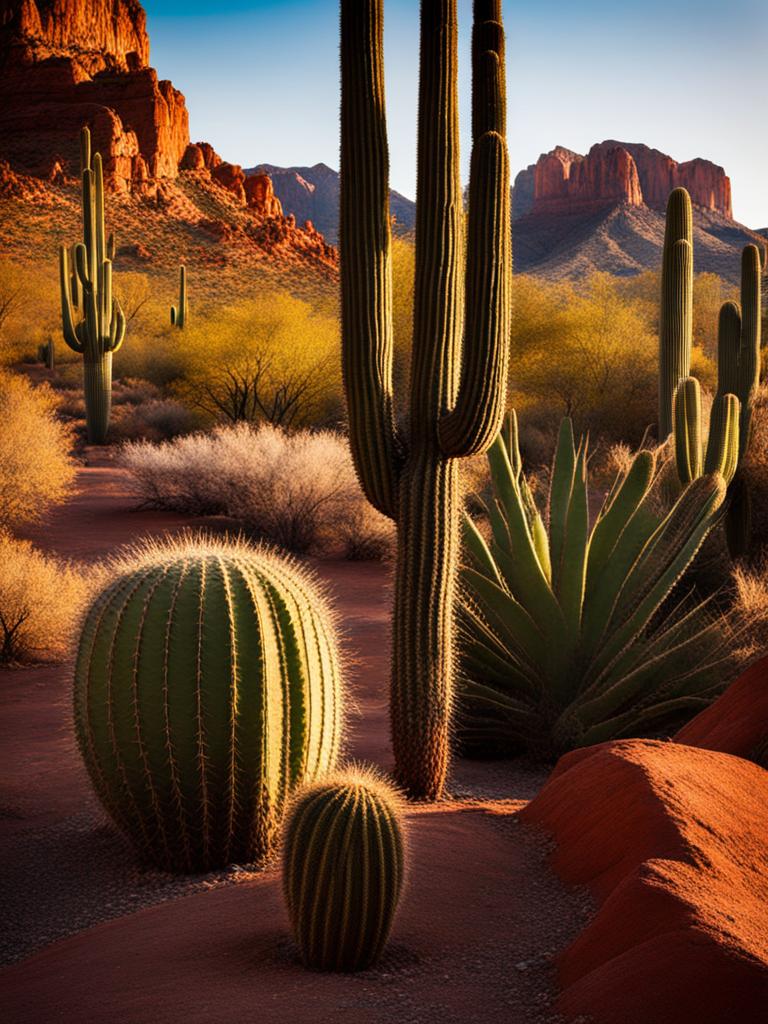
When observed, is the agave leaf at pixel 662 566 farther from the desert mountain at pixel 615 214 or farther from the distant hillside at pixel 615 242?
the desert mountain at pixel 615 214

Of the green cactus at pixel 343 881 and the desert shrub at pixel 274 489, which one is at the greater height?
the desert shrub at pixel 274 489

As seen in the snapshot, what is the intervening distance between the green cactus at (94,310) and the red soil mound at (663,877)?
23210 mm

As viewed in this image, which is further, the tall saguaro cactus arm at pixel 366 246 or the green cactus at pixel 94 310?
the green cactus at pixel 94 310

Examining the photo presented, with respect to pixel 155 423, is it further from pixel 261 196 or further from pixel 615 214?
A: pixel 615 214

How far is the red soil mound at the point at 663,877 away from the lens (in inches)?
101

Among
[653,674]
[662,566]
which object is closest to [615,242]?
[662,566]

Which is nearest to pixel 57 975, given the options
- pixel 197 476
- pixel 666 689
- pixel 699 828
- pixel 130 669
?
pixel 130 669

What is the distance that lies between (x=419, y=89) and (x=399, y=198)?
440ft

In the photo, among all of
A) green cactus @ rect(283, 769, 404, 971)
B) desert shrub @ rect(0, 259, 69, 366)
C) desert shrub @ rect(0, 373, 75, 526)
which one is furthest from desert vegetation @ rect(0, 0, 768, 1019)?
desert shrub @ rect(0, 259, 69, 366)

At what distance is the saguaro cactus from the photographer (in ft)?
18.8

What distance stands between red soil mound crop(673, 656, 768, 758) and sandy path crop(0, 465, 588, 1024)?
1076mm

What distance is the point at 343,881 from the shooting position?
337 cm

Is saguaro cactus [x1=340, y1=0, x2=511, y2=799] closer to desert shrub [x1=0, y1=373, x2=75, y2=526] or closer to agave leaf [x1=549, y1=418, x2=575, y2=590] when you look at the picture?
agave leaf [x1=549, y1=418, x2=575, y2=590]

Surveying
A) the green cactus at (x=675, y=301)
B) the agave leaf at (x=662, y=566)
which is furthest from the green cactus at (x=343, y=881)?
the green cactus at (x=675, y=301)
